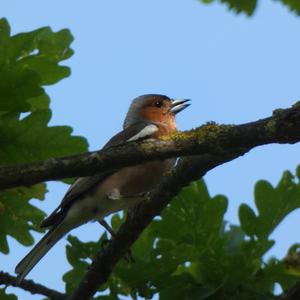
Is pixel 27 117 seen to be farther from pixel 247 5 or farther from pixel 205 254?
pixel 247 5

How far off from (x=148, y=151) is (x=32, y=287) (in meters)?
2.32

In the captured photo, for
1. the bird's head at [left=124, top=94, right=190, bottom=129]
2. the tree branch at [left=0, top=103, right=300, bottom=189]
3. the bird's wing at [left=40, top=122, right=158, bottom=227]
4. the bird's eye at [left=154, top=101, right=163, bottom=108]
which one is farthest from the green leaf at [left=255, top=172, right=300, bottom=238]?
the bird's eye at [left=154, top=101, right=163, bottom=108]

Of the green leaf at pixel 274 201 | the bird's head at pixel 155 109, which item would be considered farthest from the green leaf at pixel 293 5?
the bird's head at pixel 155 109

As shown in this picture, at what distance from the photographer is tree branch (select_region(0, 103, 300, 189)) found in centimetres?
217

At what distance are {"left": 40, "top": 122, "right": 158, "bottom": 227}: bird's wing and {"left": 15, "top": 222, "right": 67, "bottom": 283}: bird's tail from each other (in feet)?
0.28

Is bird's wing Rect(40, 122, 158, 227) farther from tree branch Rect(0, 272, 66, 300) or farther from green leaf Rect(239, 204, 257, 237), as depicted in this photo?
green leaf Rect(239, 204, 257, 237)

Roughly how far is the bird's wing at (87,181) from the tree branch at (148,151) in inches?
85.6

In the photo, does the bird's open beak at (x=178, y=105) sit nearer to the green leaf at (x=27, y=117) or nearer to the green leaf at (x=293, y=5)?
the green leaf at (x=27, y=117)

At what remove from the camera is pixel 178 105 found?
7613 millimetres

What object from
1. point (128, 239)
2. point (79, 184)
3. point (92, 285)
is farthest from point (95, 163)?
point (79, 184)

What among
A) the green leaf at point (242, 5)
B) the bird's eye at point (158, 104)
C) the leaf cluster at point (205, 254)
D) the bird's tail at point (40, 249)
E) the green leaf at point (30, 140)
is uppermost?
the bird's eye at point (158, 104)

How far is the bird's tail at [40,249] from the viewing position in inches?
178

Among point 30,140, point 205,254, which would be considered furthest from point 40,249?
point 205,254

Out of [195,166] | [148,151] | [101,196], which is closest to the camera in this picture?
[148,151]
